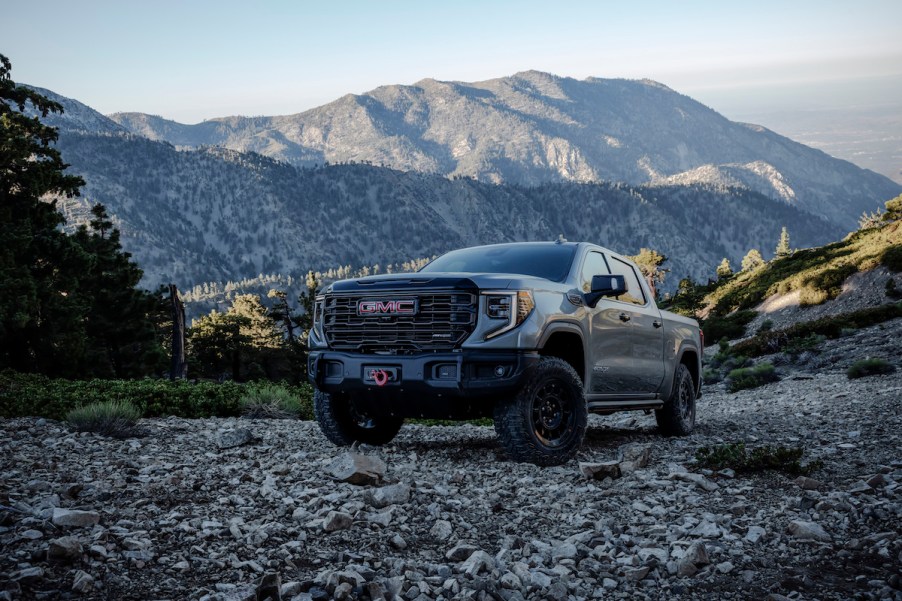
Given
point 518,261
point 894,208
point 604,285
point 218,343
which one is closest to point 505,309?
point 604,285

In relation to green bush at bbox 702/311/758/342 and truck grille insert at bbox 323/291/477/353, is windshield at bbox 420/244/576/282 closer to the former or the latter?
truck grille insert at bbox 323/291/477/353

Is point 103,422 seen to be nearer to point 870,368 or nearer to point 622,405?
point 622,405

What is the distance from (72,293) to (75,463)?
2247 cm

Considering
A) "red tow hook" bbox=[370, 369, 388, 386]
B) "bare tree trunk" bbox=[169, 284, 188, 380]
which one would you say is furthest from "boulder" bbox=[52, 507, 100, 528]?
"bare tree trunk" bbox=[169, 284, 188, 380]

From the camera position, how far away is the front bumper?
6.65 metres

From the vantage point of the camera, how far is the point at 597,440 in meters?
9.45

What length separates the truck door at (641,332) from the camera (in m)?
8.65

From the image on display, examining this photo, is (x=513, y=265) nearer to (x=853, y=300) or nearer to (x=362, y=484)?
(x=362, y=484)

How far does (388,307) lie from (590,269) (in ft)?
8.08

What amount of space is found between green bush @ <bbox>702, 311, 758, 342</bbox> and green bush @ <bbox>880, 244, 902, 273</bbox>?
660cm

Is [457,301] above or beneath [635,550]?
above

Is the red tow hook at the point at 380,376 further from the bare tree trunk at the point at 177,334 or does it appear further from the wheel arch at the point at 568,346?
the bare tree trunk at the point at 177,334

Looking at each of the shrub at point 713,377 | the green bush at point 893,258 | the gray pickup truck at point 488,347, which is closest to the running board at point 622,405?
the gray pickup truck at point 488,347

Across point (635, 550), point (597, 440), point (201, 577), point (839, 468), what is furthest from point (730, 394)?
point (201, 577)
